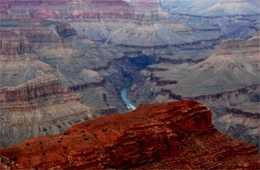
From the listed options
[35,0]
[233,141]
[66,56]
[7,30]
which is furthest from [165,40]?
[233,141]

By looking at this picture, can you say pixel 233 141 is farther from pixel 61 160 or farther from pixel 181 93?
pixel 181 93

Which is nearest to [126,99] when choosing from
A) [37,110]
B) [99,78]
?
[99,78]

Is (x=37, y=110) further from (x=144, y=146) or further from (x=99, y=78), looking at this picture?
(x=144, y=146)

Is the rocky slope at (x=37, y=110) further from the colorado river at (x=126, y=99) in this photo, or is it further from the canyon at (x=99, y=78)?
the colorado river at (x=126, y=99)

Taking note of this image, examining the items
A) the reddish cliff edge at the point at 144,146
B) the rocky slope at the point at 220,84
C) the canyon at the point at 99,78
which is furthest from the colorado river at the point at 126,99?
the reddish cliff edge at the point at 144,146

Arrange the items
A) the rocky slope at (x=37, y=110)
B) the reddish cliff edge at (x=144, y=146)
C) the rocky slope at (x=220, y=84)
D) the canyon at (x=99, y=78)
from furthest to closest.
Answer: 1. the rocky slope at (x=220, y=84)
2. the canyon at (x=99, y=78)
3. the rocky slope at (x=37, y=110)
4. the reddish cliff edge at (x=144, y=146)

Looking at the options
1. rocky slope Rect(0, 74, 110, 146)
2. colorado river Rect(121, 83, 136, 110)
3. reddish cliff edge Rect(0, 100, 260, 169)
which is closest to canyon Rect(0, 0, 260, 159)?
rocky slope Rect(0, 74, 110, 146)
